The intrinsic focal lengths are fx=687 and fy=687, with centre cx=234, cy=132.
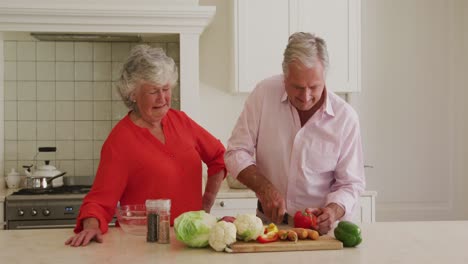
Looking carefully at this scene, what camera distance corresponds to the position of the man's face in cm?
246

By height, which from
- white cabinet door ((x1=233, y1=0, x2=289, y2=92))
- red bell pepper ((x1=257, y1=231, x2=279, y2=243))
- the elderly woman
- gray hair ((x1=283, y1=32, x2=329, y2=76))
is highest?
white cabinet door ((x1=233, y1=0, x2=289, y2=92))

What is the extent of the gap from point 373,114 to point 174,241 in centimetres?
286

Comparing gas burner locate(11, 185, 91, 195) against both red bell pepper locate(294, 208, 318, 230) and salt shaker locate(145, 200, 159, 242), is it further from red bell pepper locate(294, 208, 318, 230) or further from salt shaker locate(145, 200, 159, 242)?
red bell pepper locate(294, 208, 318, 230)

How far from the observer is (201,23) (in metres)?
4.11

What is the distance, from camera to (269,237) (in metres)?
2.23

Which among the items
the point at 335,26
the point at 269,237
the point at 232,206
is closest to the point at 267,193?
the point at 269,237

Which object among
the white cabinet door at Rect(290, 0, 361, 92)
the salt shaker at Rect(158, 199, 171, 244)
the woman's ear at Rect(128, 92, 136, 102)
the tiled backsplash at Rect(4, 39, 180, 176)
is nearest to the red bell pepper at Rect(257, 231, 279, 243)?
the salt shaker at Rect(158, 199, 171, 244)

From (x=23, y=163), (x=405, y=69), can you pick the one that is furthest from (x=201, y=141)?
(x=405, y=69)

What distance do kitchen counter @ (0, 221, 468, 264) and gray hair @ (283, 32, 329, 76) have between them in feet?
2.12

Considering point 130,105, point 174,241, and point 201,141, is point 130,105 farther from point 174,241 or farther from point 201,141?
point 174,241

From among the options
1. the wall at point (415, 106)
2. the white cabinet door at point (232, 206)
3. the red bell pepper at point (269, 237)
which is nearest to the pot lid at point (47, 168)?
the white cabinet door at point (232, 206)

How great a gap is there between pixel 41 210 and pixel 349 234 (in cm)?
224

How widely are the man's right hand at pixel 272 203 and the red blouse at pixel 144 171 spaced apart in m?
0.31

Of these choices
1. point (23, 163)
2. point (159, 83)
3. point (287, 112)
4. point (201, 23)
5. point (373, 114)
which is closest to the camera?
point (159, 83)
